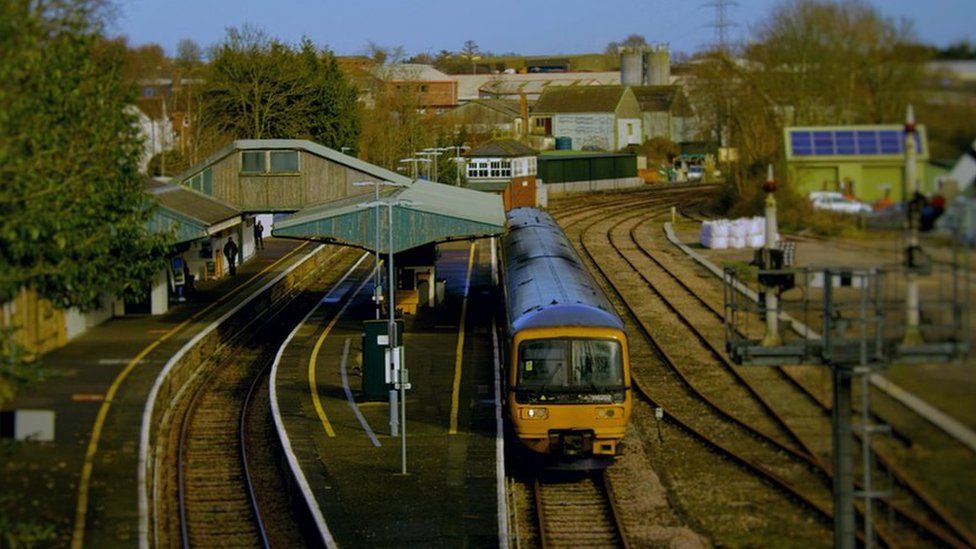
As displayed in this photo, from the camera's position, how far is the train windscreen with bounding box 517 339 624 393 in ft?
59.0

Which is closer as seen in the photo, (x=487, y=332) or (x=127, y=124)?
(x=127, y=124)

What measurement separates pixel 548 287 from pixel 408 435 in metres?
3.25

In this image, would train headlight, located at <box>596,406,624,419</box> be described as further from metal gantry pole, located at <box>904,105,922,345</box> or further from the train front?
metal gantry pole, located at <box>904,105,922,345</box>

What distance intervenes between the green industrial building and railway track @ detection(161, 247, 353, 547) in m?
8.42

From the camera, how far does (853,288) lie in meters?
11.1

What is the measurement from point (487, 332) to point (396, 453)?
1019 centimetres

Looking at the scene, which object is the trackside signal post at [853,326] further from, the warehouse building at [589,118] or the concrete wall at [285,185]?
the warehouse building at [589,118]

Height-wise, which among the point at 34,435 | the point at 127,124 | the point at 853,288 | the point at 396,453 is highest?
the point at 127,124

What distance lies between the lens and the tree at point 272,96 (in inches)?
2260

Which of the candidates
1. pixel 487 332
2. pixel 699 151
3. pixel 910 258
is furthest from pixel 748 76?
pixel 699 151

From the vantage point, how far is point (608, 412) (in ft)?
58.2

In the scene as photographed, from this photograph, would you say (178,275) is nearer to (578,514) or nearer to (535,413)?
(535,413)

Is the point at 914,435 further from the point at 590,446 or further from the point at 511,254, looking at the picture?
the point at 511,254

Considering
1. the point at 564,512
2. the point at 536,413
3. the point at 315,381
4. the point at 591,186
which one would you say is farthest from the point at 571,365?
the point at 591,186
